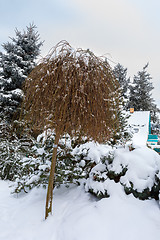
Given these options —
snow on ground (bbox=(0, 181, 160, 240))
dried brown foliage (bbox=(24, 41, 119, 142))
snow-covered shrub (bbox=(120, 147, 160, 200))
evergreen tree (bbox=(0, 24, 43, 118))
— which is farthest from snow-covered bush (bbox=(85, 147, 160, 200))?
evergreen tree (bbox=(0, 24, 43, 118))

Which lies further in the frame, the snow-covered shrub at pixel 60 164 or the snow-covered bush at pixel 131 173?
the snow-covered shrub at pixel 60 164

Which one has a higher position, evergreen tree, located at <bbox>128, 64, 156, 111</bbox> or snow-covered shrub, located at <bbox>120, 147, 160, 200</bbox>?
evergreen tree, located at <bbox>128, 64, 156, 111</bbox>

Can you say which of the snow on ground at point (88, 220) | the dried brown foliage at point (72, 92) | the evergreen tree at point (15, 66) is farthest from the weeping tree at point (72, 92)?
the evergreen tree at point (15, 66)

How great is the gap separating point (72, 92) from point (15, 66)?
6.93 metres

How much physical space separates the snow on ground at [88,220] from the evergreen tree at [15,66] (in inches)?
234

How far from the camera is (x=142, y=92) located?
19.7m

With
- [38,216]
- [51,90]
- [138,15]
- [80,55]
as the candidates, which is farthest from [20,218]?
[138,15]

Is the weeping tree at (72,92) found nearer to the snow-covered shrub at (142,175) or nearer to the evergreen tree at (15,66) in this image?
the snow-covered shrub at (142,175)

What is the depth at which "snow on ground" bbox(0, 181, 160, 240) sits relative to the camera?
5.17ft

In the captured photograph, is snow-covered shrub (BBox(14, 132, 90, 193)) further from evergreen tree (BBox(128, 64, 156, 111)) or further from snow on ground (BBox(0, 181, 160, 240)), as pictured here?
evergreen tree (BBox(128, 64, 156, 111))

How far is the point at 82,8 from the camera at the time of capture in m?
3.22

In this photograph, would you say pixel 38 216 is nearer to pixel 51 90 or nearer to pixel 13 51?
pixel 51 90

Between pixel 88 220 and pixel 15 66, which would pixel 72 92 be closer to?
pixel 88 220

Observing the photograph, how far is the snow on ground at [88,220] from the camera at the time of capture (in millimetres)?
1575
